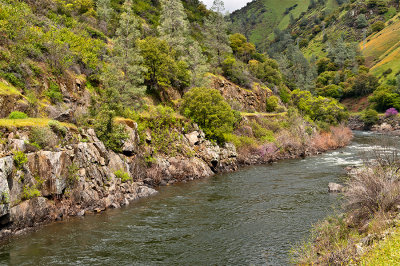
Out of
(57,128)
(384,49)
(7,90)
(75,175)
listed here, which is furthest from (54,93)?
(384,49)

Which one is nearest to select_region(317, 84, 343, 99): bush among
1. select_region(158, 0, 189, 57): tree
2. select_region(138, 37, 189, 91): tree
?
select_region(158, 0, 189, 57): tree

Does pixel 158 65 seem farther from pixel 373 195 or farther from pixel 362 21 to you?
pixel 362 21

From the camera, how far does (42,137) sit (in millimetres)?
22422

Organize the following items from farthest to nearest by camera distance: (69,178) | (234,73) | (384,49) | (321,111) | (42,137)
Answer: (384,49), (321,111), (234,73), (69,178), (42,137)

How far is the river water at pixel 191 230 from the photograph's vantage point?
15.9 metres

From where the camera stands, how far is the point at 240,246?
57.2 ft

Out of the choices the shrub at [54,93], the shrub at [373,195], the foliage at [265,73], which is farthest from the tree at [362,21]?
the shrub at [373,195]

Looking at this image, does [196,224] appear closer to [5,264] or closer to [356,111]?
[5,264]

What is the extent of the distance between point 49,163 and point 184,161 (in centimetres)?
2024

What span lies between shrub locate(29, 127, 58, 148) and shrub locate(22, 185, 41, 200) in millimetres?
3906

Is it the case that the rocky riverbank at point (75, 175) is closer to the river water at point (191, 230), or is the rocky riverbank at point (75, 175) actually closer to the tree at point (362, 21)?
the river water at point (191, 230)

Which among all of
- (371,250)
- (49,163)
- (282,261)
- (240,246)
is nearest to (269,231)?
(240,246)

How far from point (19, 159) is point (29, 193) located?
2.66 m

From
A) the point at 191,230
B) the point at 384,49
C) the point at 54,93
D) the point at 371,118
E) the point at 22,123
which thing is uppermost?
the point at 384,49
